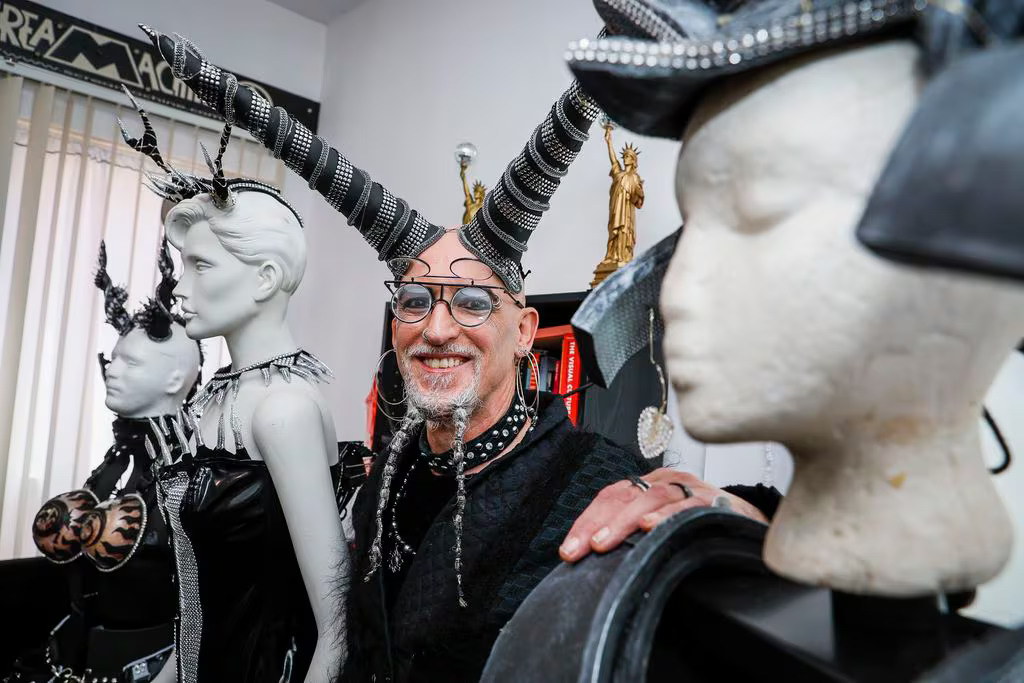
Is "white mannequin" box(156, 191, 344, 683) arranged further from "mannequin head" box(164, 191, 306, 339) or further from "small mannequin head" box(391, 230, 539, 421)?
"small mannequin head" box(391, 230, 539, 421)

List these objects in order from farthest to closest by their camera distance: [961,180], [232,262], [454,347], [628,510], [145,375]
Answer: [145,375]
[232,262]
[454,347]
[628,510]
[961,180]

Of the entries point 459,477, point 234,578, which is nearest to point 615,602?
point 459,477

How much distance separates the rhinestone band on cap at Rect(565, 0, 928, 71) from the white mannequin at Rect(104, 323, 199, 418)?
194cm

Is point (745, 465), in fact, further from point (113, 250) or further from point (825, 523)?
point (113, 250)

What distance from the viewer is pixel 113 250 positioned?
12.0 ft

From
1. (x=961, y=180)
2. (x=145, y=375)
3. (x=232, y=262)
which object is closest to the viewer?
(x=961, y=180)

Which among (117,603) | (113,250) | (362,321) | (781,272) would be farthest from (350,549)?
(113,250)

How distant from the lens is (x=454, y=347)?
4.66ft

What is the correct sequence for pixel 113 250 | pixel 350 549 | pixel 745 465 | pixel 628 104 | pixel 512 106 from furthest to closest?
pixel 113 250
pixel 512 106
pixel 745 465
pixel 350 549
pixel 628 104

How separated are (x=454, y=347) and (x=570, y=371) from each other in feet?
3.13

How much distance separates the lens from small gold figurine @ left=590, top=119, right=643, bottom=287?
2293 millimetres

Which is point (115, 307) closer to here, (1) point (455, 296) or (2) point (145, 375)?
(2) point (145, 375)

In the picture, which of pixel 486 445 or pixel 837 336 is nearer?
pixel 837 336

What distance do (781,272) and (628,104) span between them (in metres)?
0.20
